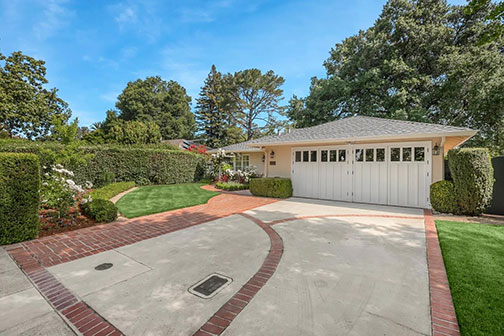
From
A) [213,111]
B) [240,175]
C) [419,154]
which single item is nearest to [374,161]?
[419,154]

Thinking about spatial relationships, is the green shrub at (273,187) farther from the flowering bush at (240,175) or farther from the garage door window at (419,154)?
the garage door window at (419,154)

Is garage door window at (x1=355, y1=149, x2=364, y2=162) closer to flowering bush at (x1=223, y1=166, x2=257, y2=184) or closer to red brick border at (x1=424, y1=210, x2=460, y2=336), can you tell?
red brick border at (x1=424, y1=210, x2=460, y2=336)

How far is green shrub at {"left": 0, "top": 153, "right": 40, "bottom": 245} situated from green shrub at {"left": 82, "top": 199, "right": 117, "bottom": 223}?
118cm

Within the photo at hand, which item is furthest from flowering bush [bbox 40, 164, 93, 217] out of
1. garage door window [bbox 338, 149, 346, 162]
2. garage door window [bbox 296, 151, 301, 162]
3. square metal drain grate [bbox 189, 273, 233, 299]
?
garage door window [bbox 338, 149, 346, 162]

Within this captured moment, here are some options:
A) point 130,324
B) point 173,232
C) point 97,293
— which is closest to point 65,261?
point 97,293

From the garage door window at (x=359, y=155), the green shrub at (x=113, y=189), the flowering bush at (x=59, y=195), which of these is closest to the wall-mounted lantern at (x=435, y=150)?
the garage door window at (x=359, y=155)

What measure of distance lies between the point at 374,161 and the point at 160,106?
114 feet

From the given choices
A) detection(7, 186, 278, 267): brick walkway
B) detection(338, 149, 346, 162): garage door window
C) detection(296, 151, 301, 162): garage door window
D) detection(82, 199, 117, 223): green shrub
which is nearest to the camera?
detection(7, 186, 278, 267): brick walkway

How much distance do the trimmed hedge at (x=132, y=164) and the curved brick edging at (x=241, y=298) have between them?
31.9 feet

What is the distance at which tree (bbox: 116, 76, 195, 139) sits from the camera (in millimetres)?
32562

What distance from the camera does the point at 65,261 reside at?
11.0 ft

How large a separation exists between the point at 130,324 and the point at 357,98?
867 inches

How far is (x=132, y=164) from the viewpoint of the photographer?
42.9ft

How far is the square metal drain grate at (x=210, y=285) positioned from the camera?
2.51m
